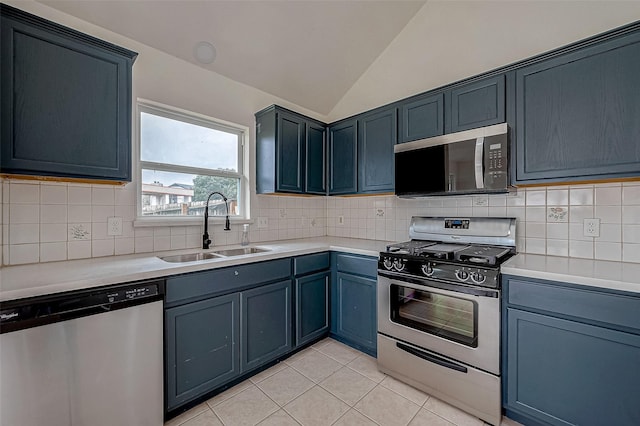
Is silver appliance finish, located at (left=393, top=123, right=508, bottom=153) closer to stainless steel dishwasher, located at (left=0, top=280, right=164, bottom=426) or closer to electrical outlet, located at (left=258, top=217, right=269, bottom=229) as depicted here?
electrical outlet, located at (left=258, top=217, right=269, bottom=229)

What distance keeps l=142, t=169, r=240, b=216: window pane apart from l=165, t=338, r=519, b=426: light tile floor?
4.68 ft

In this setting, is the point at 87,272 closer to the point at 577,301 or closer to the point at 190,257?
the point at 190,257

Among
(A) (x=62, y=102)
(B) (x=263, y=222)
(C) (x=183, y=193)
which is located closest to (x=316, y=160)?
(B) (x=263, y=222)

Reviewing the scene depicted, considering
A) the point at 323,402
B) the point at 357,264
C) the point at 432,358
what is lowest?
the point at 323,402

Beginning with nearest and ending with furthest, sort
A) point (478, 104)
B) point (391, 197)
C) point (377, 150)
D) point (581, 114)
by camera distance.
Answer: point (581, 114) < point (478, 104) < point (377, 150) < point (391, 197)

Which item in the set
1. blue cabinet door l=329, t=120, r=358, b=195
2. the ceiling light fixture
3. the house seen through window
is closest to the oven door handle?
blue cabinet door l=329, t=120, r=358, b=195

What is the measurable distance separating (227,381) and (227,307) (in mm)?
506

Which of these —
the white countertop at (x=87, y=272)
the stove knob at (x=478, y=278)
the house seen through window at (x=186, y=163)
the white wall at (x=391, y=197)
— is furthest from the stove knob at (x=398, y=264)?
the house seen through window at (x=186, y=163)

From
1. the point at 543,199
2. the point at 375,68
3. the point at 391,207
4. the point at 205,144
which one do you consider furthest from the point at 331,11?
the point at 543,199

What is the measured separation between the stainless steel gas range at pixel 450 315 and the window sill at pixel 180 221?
1.40 meters

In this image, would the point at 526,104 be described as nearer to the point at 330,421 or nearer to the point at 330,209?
the point at 330,209

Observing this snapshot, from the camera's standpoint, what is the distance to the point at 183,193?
2318mm

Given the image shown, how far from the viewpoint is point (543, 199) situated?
194 cm

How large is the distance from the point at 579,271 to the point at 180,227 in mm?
2656
